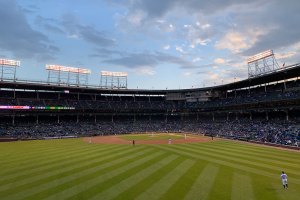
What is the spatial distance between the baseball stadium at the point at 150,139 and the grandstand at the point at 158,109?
35cm

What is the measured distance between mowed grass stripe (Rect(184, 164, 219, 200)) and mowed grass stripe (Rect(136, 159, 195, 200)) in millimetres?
1828

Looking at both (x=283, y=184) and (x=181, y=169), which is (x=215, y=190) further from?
(x=181, y=169)

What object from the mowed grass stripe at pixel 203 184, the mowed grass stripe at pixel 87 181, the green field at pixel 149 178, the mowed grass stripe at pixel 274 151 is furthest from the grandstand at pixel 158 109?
the mowed grass stripe at pixel 87 181

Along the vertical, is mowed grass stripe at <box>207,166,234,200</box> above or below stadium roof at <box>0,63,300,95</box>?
below

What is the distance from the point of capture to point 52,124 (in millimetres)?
76562

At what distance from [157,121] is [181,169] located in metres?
71.6

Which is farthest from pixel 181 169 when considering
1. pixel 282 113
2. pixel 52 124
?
pixel 52 124

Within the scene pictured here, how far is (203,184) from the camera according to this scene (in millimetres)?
19594

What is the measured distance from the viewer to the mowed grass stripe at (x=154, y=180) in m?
17.3

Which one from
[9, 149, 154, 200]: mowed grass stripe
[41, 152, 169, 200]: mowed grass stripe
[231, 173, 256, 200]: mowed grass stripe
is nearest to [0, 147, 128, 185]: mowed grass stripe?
[9, 149, 154, 200]: mowed grass stripe

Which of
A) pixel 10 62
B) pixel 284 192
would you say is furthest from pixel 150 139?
pixel 10 62

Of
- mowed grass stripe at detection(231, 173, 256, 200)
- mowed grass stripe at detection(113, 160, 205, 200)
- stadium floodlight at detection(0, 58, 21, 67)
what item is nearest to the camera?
mowed grass stripe at detection(231, 173, 256, 200)

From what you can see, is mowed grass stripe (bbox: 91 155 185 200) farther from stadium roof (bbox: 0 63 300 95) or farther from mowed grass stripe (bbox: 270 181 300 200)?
stadium roof (bbox: 0 63 300 95)

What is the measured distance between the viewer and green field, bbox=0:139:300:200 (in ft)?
57.0
